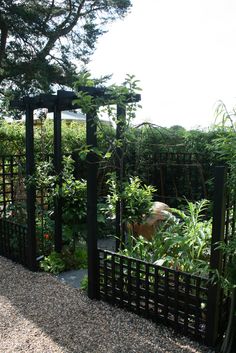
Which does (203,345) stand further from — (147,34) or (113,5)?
(113,5)

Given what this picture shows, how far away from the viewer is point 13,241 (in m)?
3.85

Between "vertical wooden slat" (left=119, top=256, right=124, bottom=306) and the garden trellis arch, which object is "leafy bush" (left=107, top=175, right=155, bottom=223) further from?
"vertical wooden slat" (left=119, top=256, right=124, bottom=306)

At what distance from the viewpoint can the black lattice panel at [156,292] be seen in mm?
2277

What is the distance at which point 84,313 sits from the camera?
8.62 ft

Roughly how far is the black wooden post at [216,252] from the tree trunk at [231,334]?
9 centimetres

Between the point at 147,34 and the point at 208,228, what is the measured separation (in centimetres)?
564

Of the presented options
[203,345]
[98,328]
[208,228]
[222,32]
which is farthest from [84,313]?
[222,32]

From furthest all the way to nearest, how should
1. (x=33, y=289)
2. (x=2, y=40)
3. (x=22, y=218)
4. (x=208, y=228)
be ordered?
(x=2, y=40) < (x=22, y=218) < (x=33, y=289) < (x=208, y=228)

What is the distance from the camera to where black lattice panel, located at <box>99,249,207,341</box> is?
228cm

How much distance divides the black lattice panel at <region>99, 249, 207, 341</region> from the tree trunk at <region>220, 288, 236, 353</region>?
0.17 m

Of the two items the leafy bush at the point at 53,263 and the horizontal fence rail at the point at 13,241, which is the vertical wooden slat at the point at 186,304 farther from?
the horizontal fence rail at the point at 13,241

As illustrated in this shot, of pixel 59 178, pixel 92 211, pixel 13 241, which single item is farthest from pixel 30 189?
pixel 92 211

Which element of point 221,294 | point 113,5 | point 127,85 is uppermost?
point 113,5

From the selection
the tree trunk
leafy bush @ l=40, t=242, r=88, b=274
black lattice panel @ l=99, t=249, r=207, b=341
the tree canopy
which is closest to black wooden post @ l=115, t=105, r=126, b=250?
black lattice panel @ l=99, t=249, r=207, b=341
